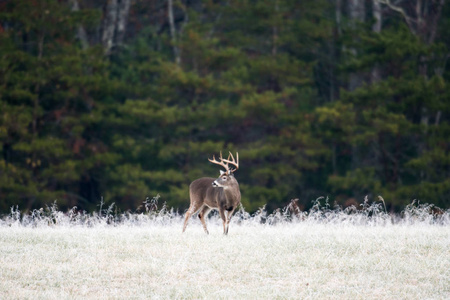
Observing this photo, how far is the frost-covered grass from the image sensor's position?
765 centimetres

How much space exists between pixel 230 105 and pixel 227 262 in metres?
17.9

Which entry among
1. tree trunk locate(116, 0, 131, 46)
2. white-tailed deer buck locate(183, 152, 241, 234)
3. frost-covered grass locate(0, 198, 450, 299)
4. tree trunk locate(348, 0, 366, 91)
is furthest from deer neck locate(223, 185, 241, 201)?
tree trunk locate(116, 0, 131, 46)

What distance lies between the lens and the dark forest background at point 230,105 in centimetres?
2372

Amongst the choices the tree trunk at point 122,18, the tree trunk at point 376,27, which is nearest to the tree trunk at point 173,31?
the tree trunk at point 122,18

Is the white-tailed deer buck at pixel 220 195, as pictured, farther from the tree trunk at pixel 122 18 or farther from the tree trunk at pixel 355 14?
the tree trunk at pixel 122 18

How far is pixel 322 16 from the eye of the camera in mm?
28125

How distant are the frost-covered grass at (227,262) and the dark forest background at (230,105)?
12674 mm

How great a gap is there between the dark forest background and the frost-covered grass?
1267 centimetres

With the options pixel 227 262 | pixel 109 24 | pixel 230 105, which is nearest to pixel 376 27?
pixel 230 105

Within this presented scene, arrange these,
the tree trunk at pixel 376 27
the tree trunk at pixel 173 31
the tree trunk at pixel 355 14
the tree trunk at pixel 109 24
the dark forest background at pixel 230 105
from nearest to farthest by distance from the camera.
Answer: the dark forest background at pixel 230 105 → the tree trunk at pixel 376 27 → the tree trunk at pixel 355 14 → the tree trunk at pixel 173 31 → the tree trunk at pixel 109 24

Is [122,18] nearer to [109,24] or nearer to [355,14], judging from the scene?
[109,24]

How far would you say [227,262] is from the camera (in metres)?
8.81

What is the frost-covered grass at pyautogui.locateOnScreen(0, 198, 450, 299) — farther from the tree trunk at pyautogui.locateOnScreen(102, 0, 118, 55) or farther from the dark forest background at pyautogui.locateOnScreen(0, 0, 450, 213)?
the tree trunk at pyautogui.locateOnScreen(102, 0, 118, 55)

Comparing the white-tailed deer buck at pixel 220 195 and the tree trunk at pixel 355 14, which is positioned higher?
the tree trunk at pixel 355 14
